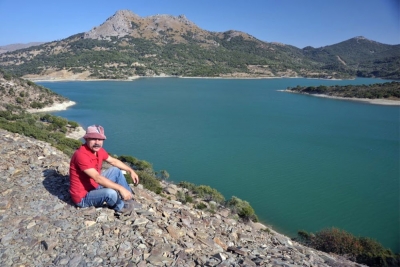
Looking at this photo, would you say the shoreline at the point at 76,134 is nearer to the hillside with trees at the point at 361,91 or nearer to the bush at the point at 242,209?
the bush at the point at 242,209

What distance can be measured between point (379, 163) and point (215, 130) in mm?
17461

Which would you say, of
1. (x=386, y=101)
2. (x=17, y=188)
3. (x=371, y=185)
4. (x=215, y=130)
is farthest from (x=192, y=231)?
(x=386, y=101)

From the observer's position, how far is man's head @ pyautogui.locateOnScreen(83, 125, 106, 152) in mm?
4418

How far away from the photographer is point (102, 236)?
4.30 m

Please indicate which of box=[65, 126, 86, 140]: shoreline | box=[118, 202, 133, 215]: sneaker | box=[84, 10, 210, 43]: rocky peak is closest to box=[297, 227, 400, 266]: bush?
box=[118, 202, 133, 215]: sneaker

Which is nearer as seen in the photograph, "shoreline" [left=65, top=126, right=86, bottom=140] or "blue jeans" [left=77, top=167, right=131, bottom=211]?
"blue jeans" [left=77, top=167, right=131, bottom=211]

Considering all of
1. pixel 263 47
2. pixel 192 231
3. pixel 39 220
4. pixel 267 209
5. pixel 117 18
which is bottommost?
pixel 267 209

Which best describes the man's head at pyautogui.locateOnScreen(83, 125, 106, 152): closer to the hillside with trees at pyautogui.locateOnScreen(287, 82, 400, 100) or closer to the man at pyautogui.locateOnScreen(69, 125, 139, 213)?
the man at pyautogui.locateOnScreen(69, 125, 139, 213)

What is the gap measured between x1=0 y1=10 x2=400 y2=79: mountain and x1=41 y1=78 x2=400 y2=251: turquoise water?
66.7m

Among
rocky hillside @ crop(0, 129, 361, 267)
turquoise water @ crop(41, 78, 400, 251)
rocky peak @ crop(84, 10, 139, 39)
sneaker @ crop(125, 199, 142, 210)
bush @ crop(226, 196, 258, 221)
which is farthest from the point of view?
rocky peak @ crop(84, 10, 139, 39)

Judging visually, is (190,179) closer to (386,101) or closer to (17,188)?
(17,188)

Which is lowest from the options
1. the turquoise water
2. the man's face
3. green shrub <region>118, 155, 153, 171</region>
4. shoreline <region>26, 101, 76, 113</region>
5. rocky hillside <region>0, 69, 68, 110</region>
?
the turquoise water

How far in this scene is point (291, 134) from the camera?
3434cm

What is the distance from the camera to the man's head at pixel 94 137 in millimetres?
4418
